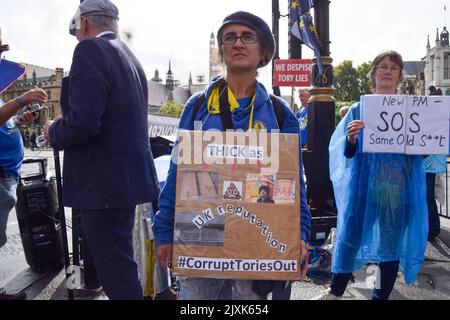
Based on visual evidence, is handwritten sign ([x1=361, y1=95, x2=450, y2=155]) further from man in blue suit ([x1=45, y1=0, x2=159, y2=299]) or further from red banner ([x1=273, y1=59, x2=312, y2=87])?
red banner ([x1=273, y1=59, x2=312, y2=87])

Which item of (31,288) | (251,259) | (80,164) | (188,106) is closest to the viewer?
(251,259)

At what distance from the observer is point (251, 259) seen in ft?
6.11

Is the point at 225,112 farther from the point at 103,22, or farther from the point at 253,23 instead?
the point at 103,22

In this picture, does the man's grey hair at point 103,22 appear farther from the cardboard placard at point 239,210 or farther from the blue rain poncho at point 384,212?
the blue rain poncho at point 384,212

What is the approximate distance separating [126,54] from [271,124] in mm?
1036

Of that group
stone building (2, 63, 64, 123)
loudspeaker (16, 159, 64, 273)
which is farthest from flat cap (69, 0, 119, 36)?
stone building (2, 63, 64, 123)

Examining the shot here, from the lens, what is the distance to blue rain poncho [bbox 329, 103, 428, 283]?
3285 millimetres

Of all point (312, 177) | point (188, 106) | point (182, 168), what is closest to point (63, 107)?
point (188, 106)

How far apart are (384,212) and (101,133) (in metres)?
2.14

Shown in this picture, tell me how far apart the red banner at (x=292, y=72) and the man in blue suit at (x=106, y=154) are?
7673 millimetres

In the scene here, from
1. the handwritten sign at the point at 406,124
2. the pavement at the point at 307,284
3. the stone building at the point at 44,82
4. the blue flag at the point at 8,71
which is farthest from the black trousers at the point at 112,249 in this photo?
the stone building at the point at 44,82

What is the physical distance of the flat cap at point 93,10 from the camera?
8.38ft

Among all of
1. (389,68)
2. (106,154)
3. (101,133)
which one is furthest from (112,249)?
(389,68)

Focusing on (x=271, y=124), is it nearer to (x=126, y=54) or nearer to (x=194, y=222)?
(x=194, y=222)
